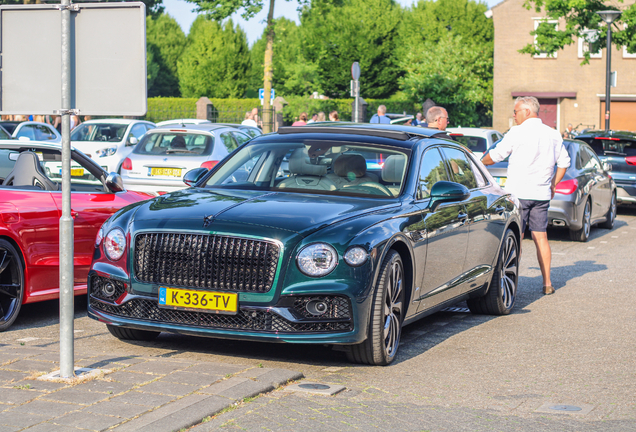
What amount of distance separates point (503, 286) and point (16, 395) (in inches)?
188

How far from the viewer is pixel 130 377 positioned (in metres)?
5.12

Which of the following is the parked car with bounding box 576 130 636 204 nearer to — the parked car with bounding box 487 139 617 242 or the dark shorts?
the parked car with bounding box 487 139 617 242

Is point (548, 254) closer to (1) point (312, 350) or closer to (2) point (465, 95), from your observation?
(1) point (312, 350)

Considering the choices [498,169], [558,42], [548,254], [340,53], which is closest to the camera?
[548,254]

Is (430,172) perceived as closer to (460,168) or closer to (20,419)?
(460,168)

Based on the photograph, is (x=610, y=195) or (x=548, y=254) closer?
(x=548, y=254)

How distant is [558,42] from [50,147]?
2558 centimetres

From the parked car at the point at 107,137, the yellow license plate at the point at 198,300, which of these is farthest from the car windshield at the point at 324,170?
the parked car at the point at 107,137

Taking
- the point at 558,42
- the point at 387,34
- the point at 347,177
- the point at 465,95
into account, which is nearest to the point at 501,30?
the point at 465,95

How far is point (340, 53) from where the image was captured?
6094 cm

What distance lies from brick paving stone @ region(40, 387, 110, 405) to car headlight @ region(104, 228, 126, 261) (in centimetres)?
123

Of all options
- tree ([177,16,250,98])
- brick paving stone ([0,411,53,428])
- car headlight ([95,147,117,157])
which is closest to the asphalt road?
brick paving stone ([0,411,53,428])

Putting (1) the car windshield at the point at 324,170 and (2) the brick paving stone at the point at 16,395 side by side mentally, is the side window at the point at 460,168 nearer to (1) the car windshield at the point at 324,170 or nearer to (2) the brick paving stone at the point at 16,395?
(1) the car windshield at the point at 324,170

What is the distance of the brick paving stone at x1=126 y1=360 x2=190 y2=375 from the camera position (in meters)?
5.29
